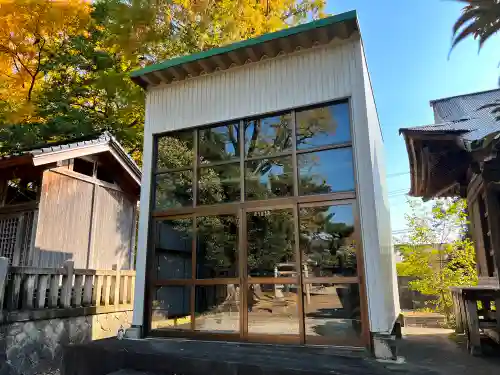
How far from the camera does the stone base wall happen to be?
5.13 m

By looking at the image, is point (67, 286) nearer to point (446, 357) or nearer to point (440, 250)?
point (446, 357)

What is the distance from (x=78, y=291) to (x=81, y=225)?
231 centimetres

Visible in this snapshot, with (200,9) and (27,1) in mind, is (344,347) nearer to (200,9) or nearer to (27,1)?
(200,9)

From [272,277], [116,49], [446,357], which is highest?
[116,49]

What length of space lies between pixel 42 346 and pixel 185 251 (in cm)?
267

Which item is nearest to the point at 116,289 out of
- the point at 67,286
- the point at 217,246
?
the point at 67,286

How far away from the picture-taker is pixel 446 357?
431cm

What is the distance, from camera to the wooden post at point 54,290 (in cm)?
589

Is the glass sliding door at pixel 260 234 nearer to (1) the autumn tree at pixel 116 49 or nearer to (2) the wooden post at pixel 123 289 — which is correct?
(2) the wooden post at pixel 123 289

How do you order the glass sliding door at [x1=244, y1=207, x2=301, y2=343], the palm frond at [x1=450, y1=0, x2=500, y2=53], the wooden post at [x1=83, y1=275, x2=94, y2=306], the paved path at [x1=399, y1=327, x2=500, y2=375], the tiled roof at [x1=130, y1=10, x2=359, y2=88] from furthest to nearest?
the wooden post at [x1=83, y1=275, x2=94, y2=306] < the tiled roof at [x1=130, y1=10, x2=359, y2=88] < the glass sliding door at [x1=244, y1=207, x2=301, y2=343] < the paved path at [x1=399, y1=327, x2=500, y2=375] < the palm frond at [x1=450, y1=0, x2=500, y2=53]

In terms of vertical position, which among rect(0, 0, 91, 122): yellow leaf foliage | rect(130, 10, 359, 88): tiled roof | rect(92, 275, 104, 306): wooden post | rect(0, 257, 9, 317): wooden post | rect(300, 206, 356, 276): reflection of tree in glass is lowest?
rect(92, 275, 104, 306): wooden post

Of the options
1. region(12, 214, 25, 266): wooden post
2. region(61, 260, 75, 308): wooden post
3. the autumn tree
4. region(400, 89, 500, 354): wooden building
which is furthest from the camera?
the autumn tree

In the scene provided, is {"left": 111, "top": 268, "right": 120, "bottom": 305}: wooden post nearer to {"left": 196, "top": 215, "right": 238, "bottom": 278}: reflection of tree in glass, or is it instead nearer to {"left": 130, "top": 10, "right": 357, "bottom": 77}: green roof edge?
{"left": 196, "top": 215, "right": 238, "bottom": 278}: reflection of tree in glass

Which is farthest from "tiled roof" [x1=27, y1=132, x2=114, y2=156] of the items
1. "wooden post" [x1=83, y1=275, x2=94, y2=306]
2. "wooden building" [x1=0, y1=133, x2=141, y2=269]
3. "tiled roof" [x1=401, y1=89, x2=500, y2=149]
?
"tiled roof" [x1=401, y1=89, x2=500, y2=149]
